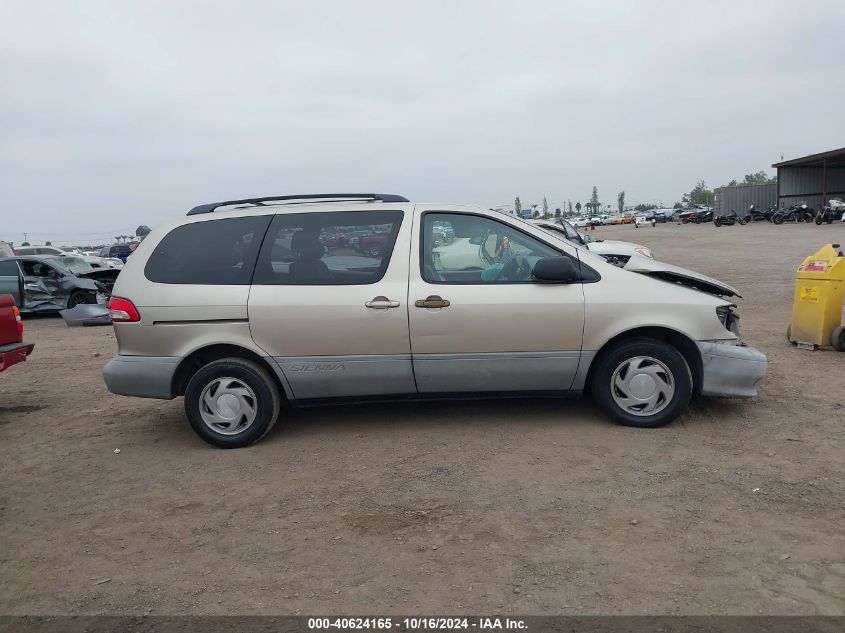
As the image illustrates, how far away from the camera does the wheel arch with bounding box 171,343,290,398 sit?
4871 mm

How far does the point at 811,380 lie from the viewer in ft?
19.6

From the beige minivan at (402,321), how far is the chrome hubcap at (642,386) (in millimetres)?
10

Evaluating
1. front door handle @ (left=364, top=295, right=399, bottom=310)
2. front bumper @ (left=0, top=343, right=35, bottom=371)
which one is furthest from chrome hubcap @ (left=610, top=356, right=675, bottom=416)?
front bumper @ (left=0, top=343, right=35, bottom=371)

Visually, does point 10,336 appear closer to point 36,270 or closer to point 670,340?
point 670,340

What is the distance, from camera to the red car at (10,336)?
231 inches

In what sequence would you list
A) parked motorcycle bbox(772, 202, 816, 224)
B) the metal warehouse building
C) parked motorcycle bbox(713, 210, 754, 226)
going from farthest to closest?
the metal warehouse building
parked motorcycle bbox(713, 210, 754, 226)
parked motorcycle bbox(772, 202, 816, 224)

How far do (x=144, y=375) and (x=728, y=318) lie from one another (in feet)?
14.4

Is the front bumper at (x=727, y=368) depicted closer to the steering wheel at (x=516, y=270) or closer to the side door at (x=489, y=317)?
the side door at (x=489, y=317)

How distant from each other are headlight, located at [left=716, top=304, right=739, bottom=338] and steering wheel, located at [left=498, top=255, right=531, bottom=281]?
1.42 meters

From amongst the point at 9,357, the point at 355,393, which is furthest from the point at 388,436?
the point at 9,357

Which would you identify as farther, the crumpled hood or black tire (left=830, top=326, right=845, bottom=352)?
black tire (left=830, top=326, right=845, bottom=352)

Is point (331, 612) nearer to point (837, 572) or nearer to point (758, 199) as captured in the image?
point (837, 572)

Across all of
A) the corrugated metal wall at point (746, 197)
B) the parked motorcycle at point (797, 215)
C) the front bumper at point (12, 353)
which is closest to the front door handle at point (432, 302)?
the front bumper at point (12, 353)

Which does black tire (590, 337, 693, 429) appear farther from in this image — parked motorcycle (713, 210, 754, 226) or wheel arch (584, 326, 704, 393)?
parked motorcycle (713, 210, 754, 226)
